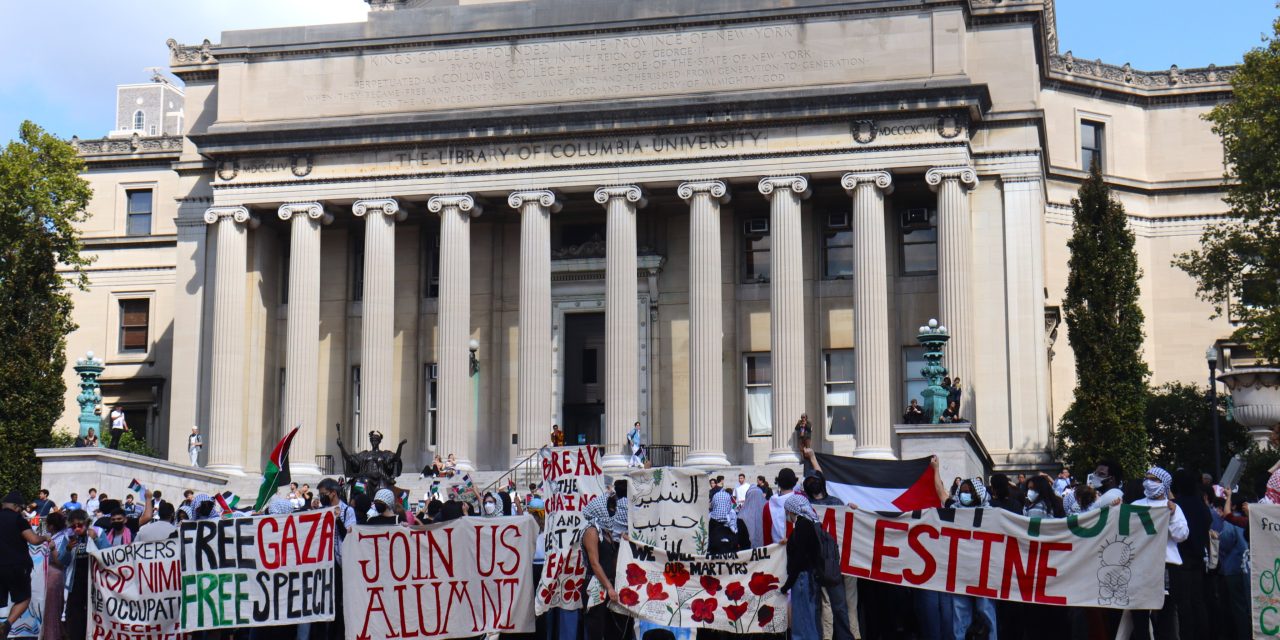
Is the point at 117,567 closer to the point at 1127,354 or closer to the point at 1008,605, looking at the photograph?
the point at 1008,605

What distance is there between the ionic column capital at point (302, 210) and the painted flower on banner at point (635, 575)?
2964 cm

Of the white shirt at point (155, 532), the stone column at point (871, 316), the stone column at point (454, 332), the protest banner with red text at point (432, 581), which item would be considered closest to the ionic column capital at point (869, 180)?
the stone column at point (871, 316)

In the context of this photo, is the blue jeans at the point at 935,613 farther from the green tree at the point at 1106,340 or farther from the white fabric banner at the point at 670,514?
the green tree at the point at 1106,340

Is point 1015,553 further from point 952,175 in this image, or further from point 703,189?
point 703,189

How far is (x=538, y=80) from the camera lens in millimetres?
46562

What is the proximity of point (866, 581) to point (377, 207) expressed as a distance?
29.4 metres

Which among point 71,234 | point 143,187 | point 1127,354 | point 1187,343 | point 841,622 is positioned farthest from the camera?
point 143,187

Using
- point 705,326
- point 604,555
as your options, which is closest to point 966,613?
point 604,555

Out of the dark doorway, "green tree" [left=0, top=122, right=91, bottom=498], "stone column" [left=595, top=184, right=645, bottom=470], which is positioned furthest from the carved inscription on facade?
"green tree" [left=0, top=122, right=91, bottom=498]

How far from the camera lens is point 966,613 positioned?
1906cm

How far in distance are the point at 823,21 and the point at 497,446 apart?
1490 centimetres

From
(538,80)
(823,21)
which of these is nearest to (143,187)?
(538,80)

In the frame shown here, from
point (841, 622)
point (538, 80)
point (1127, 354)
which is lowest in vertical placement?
point (841, 622)

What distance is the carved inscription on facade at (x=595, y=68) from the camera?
44625 millimetres
